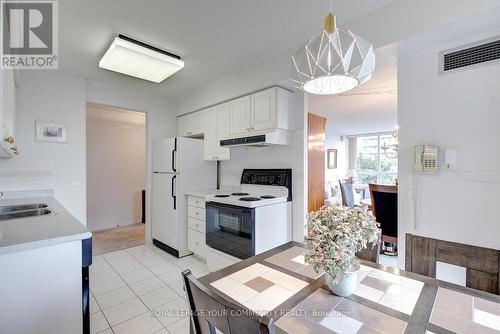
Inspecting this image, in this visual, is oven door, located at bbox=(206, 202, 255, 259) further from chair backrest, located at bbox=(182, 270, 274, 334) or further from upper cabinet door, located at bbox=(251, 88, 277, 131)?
chair backrest, located at bbox=(182, 270, 274, 334)

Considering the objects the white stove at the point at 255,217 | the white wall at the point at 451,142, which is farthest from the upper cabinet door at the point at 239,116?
the white wall at the point at 451,142

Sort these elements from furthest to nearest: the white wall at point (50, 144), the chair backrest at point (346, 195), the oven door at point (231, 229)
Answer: the chair backrest at point (346, 195), the white wall at point (50, 144), the oven door at point (231, 229)

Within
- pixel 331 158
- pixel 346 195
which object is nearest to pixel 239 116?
pixel 346 195

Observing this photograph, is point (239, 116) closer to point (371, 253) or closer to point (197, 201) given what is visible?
point (197, 201)

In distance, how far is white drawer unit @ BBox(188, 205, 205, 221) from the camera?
10.1 feet

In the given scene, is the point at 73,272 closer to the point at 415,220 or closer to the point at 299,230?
the point at 299,230

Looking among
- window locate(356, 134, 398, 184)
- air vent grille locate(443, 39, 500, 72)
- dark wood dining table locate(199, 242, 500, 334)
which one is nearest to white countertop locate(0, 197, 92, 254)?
dark wood dining table locate(199, 242, 500, 334)

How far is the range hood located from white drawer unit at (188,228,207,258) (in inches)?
51.4

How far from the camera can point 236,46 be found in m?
2.38

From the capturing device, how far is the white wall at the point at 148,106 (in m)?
3.36

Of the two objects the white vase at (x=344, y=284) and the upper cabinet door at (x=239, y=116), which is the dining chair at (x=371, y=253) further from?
the upper cabinet door at (x=239, y=116)

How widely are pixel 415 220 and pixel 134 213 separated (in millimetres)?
5350

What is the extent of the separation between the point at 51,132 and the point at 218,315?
3.41 m

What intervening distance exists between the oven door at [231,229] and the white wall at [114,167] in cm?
318
